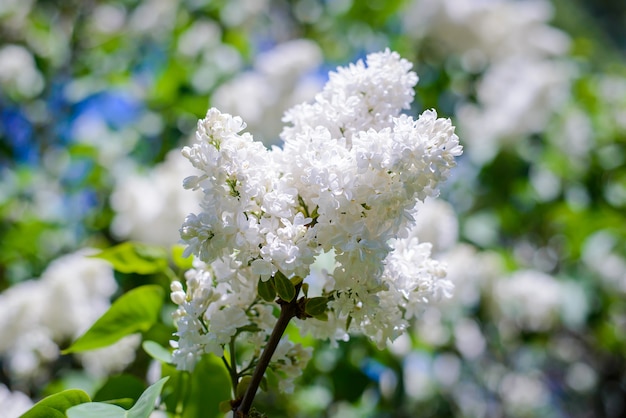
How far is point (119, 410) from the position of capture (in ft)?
1.32

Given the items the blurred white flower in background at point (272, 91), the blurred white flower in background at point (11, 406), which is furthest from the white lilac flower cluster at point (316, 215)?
the blurred white flower in background at point (272, 91)

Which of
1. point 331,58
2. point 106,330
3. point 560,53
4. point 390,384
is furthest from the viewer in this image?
point 560,53

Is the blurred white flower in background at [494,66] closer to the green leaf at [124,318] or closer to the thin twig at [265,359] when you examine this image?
the green leaf at [124,318]

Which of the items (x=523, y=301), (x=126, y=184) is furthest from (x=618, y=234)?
(x=126, y=184)

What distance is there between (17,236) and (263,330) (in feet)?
3.96

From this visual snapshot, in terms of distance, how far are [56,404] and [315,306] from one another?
200mm

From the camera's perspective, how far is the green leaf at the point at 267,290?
0.41 metres

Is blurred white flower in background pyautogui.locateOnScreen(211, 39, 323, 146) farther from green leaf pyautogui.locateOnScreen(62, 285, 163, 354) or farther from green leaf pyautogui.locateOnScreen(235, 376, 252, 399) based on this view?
green leaf pyautogui.locateOnScreen(235, 376, 252, 399)

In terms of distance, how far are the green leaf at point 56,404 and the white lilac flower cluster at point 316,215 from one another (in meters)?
0.08

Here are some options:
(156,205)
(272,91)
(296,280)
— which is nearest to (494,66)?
(272,91)

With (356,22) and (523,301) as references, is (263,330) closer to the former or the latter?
(523,301)

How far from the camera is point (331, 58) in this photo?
1887 millimetres

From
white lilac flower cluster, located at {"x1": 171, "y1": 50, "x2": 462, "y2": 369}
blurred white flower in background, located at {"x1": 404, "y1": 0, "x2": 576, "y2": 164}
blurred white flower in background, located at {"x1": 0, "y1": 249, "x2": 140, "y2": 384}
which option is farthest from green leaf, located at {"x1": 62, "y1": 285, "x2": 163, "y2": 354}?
blurred white flower in background, located at {"x1": 404, "y1": 0, "x2": 576, "y2": 164}

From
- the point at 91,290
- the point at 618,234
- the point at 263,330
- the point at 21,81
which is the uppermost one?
the point at 21,81
